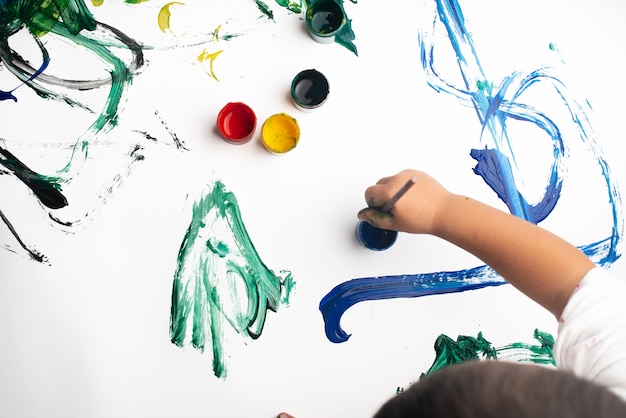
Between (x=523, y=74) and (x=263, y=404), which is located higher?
(x=523, y=74)

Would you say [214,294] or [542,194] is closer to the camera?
[214,294]

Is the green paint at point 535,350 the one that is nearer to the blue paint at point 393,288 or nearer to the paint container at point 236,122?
the blue paint at point 393,288

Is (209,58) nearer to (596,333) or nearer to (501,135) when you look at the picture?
(501,135)

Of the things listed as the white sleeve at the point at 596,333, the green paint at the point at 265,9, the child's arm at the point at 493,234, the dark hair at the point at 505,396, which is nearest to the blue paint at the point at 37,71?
the green paint at the point at 265,9

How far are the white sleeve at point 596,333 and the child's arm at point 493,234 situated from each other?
0.10ft

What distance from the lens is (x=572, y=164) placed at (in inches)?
37.0

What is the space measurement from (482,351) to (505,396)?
49 cm

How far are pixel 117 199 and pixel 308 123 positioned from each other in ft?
1.32

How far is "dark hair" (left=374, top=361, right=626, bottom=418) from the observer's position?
402 millimetres

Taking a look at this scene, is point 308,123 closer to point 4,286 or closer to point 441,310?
point 441,310

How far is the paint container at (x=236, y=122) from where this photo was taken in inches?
33.3

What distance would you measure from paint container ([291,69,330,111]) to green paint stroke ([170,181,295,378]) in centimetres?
24

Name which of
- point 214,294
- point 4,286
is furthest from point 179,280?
point 4,286

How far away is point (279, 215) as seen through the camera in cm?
85
